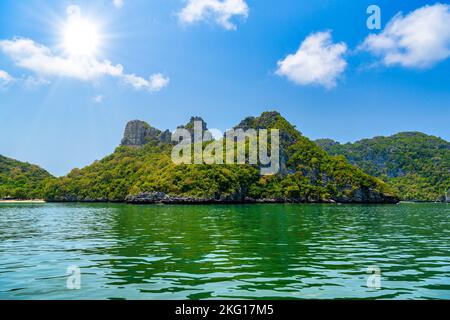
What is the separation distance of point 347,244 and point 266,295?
16115 millimetres

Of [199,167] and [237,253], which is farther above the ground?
[199,167]

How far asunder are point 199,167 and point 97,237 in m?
165

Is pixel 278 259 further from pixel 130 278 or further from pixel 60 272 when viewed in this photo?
pixel 60 272

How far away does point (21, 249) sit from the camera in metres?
25.7

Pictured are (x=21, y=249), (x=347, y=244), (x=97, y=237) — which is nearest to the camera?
(x=21, y=249)

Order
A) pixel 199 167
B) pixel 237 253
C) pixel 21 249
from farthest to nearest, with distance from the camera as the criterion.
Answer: pixel 199 167 → pixel 21 249 → pixel 237 253

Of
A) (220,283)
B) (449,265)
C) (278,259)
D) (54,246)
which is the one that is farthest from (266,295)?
(54,246)

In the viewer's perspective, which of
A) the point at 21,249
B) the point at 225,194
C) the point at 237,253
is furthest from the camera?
the point at 225,194
